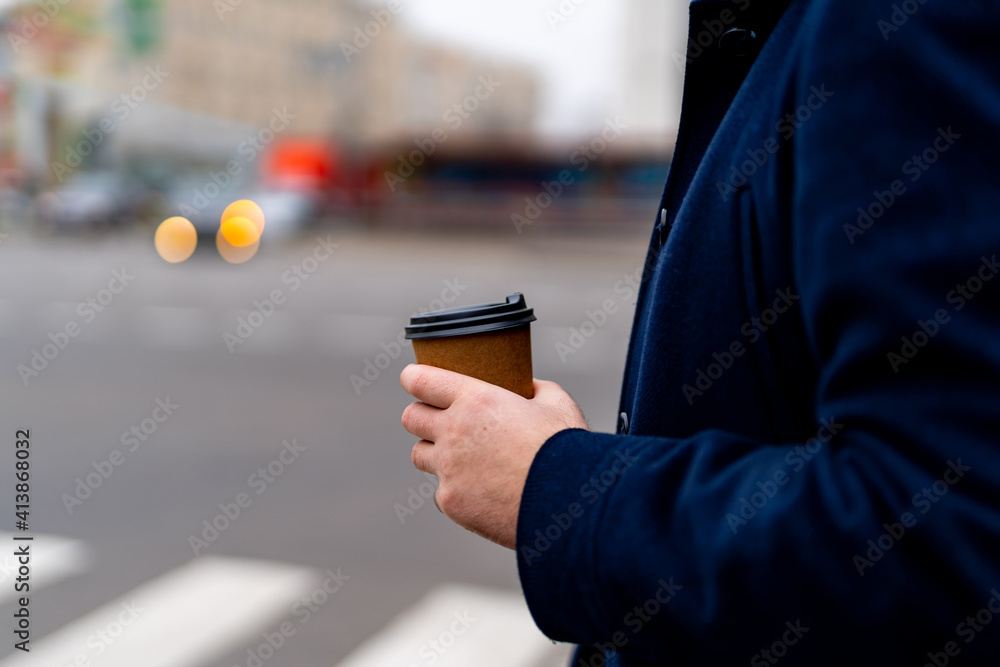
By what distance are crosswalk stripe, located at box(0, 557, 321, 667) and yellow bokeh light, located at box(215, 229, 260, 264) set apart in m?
17.3

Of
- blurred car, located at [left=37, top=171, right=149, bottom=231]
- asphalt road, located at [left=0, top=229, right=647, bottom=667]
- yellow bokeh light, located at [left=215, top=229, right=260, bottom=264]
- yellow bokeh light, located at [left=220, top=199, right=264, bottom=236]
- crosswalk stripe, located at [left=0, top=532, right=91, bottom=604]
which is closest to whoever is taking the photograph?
crosswalk stripe, located at [left=0, top=532, right=91, bottom=604]

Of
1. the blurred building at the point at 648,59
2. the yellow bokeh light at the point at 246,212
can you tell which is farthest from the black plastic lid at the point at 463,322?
the blurred building at the point at 648,59

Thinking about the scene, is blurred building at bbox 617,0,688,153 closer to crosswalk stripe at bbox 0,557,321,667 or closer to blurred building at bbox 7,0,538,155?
blurred building at bbox 7,0,538,155

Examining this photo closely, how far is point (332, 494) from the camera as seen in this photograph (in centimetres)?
520

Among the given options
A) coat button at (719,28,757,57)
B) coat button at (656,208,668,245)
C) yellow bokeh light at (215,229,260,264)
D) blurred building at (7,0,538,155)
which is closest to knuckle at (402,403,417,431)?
coat button at (656,208,668,245)

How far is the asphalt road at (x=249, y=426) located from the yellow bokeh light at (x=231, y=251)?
16.7ft

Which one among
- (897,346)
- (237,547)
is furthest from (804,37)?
(237,547)

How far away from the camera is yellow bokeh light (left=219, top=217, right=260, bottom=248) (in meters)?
21.7

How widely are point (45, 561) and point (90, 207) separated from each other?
2566cm

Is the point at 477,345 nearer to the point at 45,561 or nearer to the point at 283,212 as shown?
the point at 45,561

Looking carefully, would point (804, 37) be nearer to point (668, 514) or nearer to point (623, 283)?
point (668, 514)

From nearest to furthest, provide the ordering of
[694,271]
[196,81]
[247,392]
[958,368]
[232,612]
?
[958,368], [694,271], [232,612], [247,392], [196,81]

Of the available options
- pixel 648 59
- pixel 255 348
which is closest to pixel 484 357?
pixel 255 348

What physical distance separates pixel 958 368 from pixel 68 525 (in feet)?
15.6
